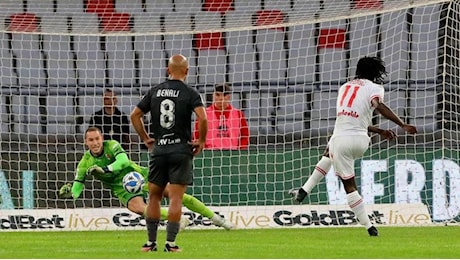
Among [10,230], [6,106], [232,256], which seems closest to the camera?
[232,256]

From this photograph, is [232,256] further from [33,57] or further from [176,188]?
[33,57]

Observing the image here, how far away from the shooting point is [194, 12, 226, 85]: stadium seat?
18.4 m

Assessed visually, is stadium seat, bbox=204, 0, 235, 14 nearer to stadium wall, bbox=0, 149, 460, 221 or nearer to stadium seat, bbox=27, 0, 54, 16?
stadium seat, bbox=27, 0, 54, 16

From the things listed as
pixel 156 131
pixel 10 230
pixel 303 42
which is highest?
pixel 303 42

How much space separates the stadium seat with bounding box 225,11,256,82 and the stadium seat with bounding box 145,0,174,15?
1535 millimetres

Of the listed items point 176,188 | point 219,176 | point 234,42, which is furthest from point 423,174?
point 176,188

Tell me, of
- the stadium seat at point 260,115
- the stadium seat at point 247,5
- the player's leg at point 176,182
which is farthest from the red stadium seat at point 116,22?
the player's leg at point 176,182

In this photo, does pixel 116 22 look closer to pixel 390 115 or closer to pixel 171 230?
pixel 390 115

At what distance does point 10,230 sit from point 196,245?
4690 mm

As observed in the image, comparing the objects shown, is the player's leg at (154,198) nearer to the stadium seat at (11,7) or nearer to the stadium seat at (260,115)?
the stadium seat at (260,115)

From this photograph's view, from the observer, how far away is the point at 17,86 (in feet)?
60.0

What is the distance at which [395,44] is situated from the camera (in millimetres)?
18547

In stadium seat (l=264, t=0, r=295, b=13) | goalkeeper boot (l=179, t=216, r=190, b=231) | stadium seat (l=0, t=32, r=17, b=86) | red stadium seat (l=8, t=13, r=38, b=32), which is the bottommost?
goalkeeper boot (l=179, t=216, r=190, b=231)

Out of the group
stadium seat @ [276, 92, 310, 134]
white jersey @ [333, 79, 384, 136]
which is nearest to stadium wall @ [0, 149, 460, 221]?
stadium seat @ [276, 92, 310, 134]
